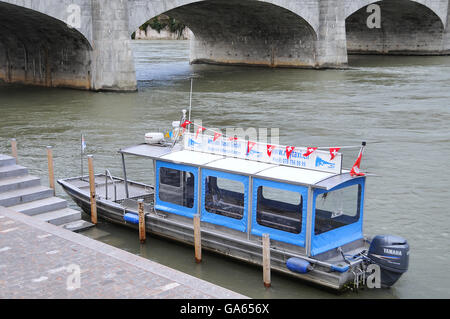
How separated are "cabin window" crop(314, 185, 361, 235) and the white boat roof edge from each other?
0.35 m

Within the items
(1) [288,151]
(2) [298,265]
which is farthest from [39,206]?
(2) [298,265]

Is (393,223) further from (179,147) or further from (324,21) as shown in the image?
(324,21)

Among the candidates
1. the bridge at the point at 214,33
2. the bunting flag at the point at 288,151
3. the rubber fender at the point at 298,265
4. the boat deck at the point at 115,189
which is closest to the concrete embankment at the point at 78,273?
the rubber fender at the point at 298,265

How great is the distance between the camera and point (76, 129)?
2275cm

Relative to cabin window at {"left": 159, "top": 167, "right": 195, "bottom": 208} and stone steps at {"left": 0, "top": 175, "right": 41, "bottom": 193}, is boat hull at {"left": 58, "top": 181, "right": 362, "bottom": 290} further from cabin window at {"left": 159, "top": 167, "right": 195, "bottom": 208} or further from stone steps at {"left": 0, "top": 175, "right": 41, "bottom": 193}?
stone steps at {"left": 0, "top": 175, "right": 41, "bottom": 193}

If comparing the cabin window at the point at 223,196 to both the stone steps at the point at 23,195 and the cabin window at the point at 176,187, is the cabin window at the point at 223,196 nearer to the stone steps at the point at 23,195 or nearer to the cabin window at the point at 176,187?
the cabin window at the point at 176,187

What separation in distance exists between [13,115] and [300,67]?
76.7 feet

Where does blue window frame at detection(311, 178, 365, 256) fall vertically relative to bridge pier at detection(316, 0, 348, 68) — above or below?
below

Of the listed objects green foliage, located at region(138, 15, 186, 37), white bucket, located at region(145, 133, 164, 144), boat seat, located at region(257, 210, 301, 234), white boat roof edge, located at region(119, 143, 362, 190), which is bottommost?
boat seat, located at region(257, 210, 301, 234)

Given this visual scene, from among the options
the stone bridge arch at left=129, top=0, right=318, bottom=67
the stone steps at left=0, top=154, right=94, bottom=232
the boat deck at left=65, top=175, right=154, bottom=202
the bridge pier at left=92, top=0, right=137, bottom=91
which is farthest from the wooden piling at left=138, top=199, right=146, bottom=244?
the stone bridge arch at left=129, top=0, right=318, bottom=67

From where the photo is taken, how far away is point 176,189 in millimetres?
11727

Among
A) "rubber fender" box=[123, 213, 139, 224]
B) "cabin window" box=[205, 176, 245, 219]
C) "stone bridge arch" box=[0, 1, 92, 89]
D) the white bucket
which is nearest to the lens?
"cabin window" box=[205, 176, 245, 219]

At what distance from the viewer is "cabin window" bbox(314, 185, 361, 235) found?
10.1 meters
